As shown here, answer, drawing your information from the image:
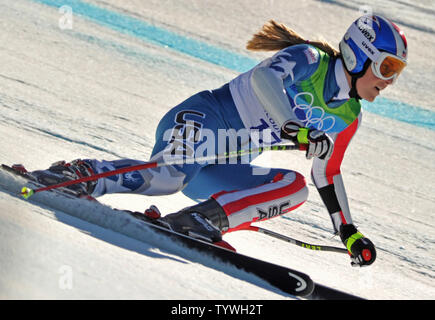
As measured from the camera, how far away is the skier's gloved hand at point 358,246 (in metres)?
3.15

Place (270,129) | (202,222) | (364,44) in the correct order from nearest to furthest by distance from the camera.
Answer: (202,222) < (364,44) < (270,129)

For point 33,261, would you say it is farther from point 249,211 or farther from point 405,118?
point 405,118

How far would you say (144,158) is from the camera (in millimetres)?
4906

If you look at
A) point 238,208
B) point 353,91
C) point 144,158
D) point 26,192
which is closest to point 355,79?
point 353,91

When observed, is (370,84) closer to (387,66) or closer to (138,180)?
(387,66)

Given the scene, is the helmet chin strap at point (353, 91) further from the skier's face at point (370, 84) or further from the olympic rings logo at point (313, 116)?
the olympic rings logo at point (313, 116)

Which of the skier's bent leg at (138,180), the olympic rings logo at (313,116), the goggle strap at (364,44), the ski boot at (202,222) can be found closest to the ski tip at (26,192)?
the skier's bent leg at (138,180)

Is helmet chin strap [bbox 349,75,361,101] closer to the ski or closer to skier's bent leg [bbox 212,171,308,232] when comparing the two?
skier's bent leg [bbox 212,171,308,232]

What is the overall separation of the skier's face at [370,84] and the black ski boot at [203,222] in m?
0.89

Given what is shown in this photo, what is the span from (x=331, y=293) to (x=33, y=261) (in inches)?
49.4

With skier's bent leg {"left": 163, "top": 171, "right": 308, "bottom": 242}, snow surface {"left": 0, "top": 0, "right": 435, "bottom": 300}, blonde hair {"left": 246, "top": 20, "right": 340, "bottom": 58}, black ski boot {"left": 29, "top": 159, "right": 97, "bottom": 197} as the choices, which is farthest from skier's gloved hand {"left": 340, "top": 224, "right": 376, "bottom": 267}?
black ski boot {"left": 29, "top": 159, "right": 97, "bottom": 197}

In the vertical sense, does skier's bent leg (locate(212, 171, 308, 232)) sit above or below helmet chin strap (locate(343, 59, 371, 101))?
below

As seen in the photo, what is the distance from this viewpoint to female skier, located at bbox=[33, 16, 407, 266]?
9.71ft

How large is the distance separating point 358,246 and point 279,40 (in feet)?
3.56
